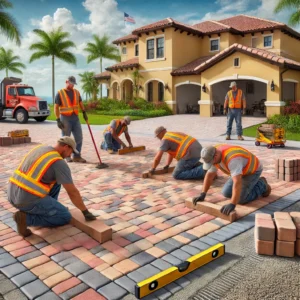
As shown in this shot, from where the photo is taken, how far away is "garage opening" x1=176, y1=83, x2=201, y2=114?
86.5ft

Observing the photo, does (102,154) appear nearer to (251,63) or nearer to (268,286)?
(268,286)

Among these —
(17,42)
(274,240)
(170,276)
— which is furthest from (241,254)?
(17,42)

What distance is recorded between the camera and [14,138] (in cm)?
1199

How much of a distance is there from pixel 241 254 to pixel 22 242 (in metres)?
2.47

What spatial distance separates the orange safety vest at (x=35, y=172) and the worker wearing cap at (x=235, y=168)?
78.2 inches

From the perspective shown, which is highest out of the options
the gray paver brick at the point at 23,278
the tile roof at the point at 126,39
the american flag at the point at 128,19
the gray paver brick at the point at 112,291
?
the american flag at the point at 128,19

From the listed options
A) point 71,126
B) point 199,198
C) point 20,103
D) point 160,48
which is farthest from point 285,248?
point 160,48

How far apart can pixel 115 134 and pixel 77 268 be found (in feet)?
21.2

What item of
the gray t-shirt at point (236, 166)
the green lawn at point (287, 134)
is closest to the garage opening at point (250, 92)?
the green lawn at point (287, 134)

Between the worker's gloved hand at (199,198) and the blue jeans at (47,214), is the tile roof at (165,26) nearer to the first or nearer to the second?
the worker's gloved hand at (199,198)

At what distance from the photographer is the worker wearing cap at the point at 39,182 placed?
3969 millimetres

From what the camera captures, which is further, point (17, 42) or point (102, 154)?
point (17, 42)

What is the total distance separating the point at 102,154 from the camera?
9953mm

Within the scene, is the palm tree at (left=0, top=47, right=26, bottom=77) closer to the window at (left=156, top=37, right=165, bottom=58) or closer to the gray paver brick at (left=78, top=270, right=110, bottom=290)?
the window at (left=156, top=37, right=165, bottom=58)
